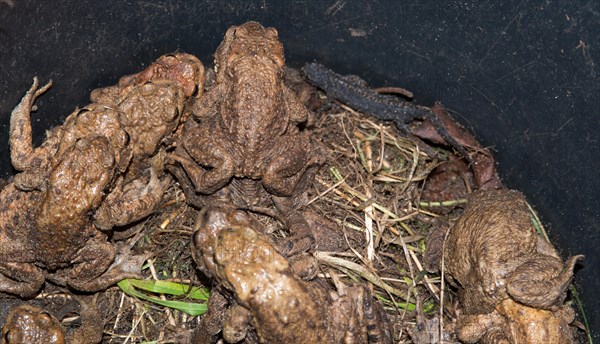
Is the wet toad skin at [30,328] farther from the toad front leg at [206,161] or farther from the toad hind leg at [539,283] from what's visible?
the toad hind leg at [539,283]

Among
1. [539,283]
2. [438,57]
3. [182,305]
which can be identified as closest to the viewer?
[539,283]

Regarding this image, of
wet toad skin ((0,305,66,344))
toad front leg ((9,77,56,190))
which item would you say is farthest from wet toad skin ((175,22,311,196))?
wet toad skin ((0,305,66,344))

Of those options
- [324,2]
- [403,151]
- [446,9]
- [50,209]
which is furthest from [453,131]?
[50,209]

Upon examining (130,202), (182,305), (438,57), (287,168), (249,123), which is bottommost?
(182,305)

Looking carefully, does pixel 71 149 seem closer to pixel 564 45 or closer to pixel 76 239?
pixel 76 239

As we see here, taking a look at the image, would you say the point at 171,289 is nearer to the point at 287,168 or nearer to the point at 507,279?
the point at 287,168

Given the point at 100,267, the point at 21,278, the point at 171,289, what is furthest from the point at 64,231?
the point at 171,289

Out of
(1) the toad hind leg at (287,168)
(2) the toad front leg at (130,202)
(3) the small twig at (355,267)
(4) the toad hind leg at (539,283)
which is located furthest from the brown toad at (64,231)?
(4) the toad hind leg at (539,283)
